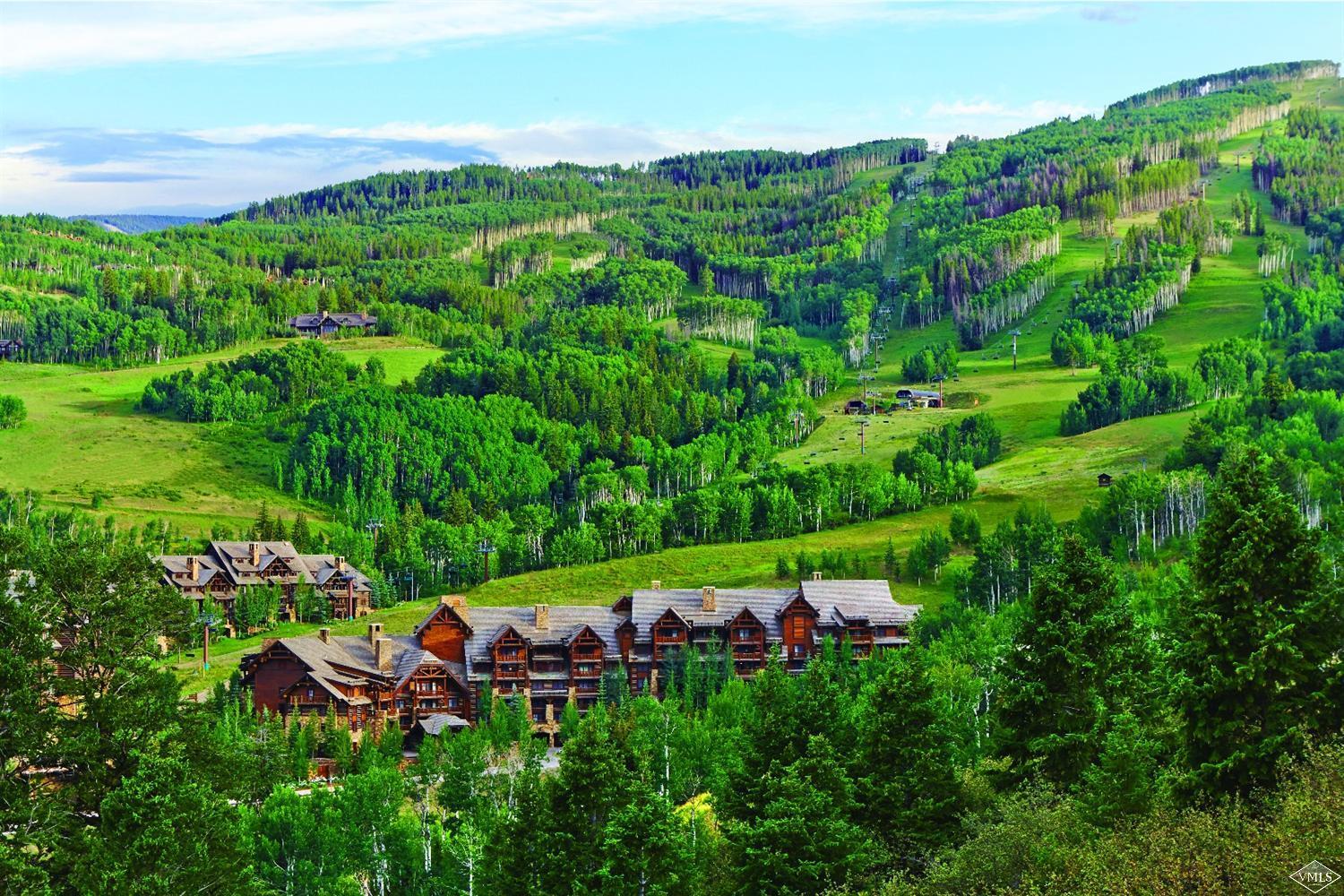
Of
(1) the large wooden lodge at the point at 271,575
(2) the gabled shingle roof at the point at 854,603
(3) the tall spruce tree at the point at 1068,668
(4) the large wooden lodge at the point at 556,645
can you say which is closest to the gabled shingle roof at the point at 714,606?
(4) the large wooden lodge at the point at 556,645

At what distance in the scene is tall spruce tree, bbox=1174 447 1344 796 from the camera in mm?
48625

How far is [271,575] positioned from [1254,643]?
134m

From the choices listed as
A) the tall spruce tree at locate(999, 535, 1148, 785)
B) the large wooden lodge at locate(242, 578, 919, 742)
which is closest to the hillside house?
the large wooden lodge at locate(242, 578, 919, 742)

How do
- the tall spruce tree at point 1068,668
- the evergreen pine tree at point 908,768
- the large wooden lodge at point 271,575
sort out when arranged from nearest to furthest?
the tall spruce tree at point 1068,668, the evergreen pine tree at point 908,768, the large wooden lodge at point 271,575

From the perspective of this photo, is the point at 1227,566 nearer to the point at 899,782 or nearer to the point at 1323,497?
the point at 899,782

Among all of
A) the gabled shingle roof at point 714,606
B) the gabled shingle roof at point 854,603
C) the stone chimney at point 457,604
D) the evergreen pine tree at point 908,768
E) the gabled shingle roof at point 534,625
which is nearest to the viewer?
the evergreen pine tree at point 908,768

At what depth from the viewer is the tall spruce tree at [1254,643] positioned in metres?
48.6

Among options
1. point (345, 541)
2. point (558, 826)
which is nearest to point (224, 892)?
point (558, 826)

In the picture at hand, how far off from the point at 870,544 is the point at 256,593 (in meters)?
61.5

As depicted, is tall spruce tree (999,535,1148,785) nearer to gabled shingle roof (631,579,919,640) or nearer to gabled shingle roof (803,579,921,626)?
gabled shingle roof (803,579,921,626)

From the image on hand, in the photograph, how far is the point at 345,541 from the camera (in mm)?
186000

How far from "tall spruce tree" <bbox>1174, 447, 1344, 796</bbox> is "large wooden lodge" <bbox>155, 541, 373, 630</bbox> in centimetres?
12617

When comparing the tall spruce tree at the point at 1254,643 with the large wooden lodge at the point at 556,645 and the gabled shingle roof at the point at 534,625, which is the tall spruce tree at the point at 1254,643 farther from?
the gabled shingle roof at the point at 534,625

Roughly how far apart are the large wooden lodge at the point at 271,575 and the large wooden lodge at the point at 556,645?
4028 cm
